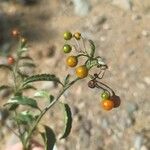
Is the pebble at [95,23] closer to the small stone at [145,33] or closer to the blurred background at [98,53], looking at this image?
the blurred background at [98,53]

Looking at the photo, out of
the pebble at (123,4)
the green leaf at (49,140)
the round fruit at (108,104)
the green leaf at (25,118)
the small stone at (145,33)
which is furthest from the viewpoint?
the pebble at (123,4)

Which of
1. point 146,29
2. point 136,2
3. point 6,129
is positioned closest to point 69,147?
point 6,129

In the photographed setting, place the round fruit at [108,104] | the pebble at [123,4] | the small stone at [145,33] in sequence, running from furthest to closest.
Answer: the pebble at [123,4]
the small stone at [145,33]
the round fruit at [108,104]

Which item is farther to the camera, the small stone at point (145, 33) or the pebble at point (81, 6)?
the pebble at point (81, 6)

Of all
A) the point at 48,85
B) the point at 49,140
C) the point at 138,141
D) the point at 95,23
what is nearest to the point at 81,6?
the point at 95,23

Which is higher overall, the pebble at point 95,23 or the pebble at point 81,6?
the pebble at point 81,6

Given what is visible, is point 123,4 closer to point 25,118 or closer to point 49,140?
point 25,118

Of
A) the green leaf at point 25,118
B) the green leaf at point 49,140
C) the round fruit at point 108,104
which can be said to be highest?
the green leaf at point 25,118

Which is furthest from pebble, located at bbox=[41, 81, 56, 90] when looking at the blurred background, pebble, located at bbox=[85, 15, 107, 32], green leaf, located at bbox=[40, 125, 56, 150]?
green leaf, located at bbox=[40, 125, 56, 150]

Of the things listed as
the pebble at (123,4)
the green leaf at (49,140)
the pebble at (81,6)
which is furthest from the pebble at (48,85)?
the green leaf at (49,140)
